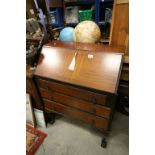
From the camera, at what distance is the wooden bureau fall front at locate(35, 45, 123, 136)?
1.04 metres

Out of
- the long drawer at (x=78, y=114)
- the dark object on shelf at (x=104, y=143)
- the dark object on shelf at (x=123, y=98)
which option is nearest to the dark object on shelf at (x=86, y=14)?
the dark object on shelf at (x=123, y=98)

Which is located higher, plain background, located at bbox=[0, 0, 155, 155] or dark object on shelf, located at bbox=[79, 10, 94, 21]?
dark object on shelf, located at bbox=[79, 10, 94, 21]

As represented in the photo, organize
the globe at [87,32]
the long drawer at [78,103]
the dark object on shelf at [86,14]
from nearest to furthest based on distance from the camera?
the long drawer at [78,103]
the globe at [87,32]
the dark object on shelf at [86,14]

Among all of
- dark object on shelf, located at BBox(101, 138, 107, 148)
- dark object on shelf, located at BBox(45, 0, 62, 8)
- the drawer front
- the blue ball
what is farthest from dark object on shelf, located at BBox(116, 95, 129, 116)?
dark object on shelf, located at BBox(45, 0, 62, 8)

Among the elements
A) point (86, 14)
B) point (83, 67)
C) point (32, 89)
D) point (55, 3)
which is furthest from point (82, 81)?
point (55, 3)

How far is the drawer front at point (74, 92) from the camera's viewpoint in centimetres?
108

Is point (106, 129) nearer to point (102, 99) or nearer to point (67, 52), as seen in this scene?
point (102, 99)

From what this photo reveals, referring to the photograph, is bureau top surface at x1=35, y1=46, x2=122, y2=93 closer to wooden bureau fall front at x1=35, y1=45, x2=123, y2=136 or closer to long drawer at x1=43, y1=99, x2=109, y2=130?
wooden bureau fall front at x1=35, y1=45, x2=123, y2=136

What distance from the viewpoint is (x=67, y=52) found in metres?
1.25

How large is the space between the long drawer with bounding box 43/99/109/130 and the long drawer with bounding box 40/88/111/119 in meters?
0.06
